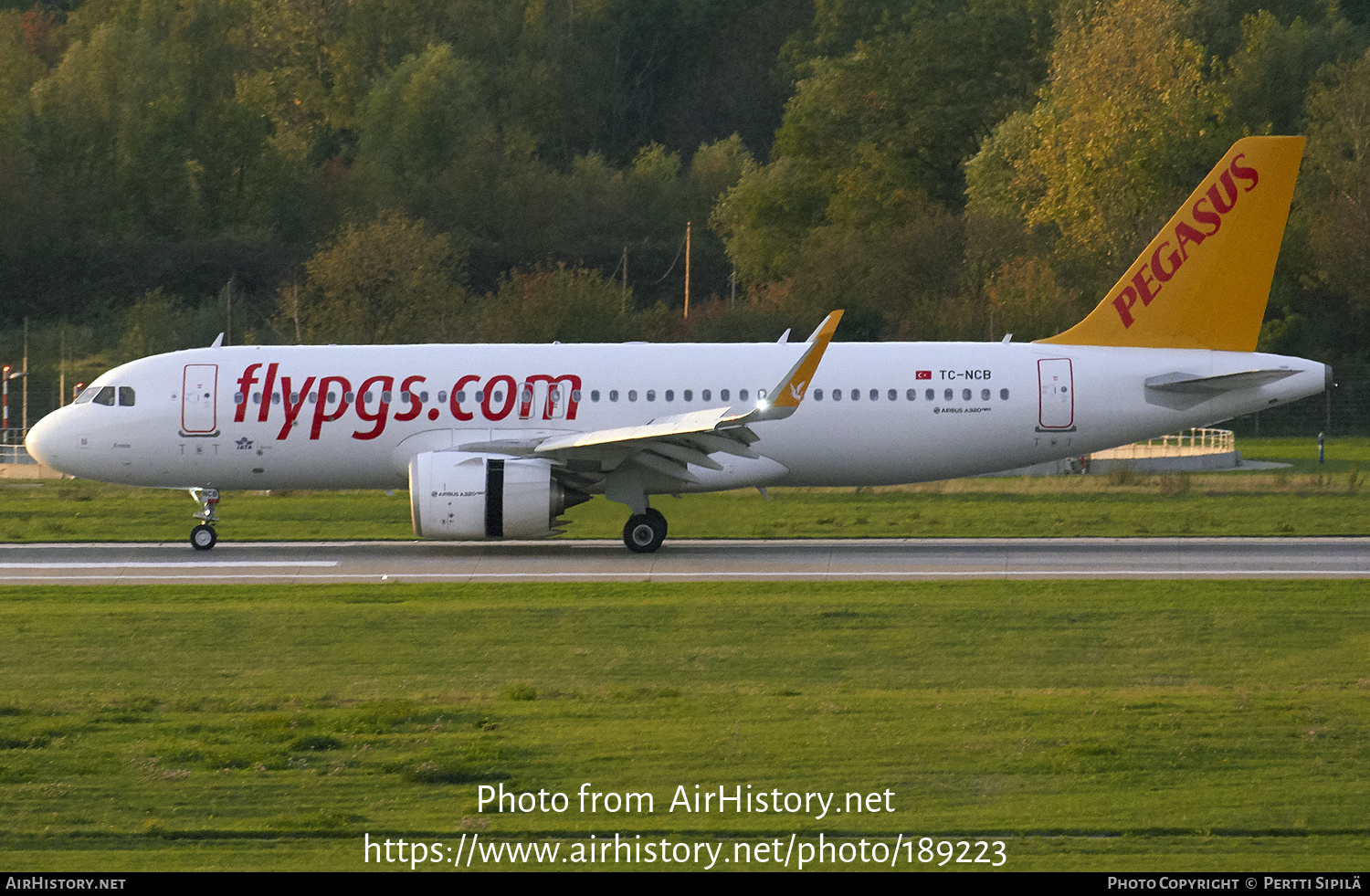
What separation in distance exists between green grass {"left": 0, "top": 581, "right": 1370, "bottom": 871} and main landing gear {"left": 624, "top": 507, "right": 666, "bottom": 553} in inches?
170

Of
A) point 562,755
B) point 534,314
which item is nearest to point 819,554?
point 562,755

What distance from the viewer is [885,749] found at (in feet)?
42.1

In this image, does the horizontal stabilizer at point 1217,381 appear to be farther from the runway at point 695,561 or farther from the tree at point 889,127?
the tree at point 889,127

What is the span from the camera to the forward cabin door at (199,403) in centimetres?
2753

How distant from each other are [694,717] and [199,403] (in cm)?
1604

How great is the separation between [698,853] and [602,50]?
3554 inches

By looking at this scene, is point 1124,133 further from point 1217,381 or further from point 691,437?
point 691,437

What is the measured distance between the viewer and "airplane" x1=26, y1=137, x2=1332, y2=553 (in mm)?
27156

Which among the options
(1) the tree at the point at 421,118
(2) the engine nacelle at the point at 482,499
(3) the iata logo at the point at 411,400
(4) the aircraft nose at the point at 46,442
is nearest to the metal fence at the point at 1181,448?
(3) the iata logo at the point at 411,400

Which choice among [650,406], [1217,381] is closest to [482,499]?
[650,406]

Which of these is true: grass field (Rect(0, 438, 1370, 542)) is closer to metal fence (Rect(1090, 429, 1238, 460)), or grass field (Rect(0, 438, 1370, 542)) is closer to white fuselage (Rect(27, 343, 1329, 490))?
white fuselage (Rect(27, 343, 1329, 490))

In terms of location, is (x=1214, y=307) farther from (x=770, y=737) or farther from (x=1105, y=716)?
(x=770, y=737)

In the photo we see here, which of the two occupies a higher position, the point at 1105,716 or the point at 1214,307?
the point at 1214,307

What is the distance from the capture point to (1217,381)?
26.9 m
